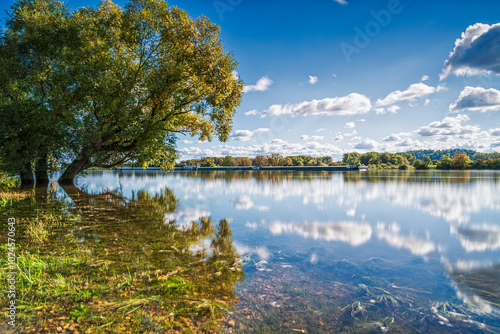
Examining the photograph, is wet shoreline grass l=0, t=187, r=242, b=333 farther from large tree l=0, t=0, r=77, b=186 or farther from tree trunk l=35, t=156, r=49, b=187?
tree trunk l=35, t=156, r=49, b=187

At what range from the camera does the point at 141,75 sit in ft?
68.9

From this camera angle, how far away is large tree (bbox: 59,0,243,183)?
20109mm

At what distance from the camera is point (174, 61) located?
20938 mm

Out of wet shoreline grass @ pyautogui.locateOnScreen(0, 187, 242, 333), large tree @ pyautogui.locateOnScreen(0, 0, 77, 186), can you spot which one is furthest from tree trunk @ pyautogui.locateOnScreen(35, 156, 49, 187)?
wet shoreline grass @ pyautogui.locateOnScreen(0, 187, 242, 333)

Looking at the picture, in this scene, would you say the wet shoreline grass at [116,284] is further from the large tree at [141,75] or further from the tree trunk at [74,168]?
the tree trunk at [74,168]

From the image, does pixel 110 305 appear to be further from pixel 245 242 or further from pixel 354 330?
pixel 245 242

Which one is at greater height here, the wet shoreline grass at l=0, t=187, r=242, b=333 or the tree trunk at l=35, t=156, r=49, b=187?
the tree trunk at l=35, t=156, r=49, b=187

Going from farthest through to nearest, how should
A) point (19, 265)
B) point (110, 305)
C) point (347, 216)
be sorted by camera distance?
1. point (347, 216)
2. point (19, 265)
3. point (110, 305)

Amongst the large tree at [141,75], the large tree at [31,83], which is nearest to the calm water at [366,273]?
the large tree at [141,75]

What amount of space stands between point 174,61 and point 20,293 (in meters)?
20.5

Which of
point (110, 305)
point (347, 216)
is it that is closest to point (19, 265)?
point (110, 305)

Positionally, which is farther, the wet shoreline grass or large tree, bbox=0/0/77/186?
large tree, bbox=0/0/77/186

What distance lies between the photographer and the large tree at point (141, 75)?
2011 cm

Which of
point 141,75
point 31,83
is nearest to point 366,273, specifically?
point 141,75
